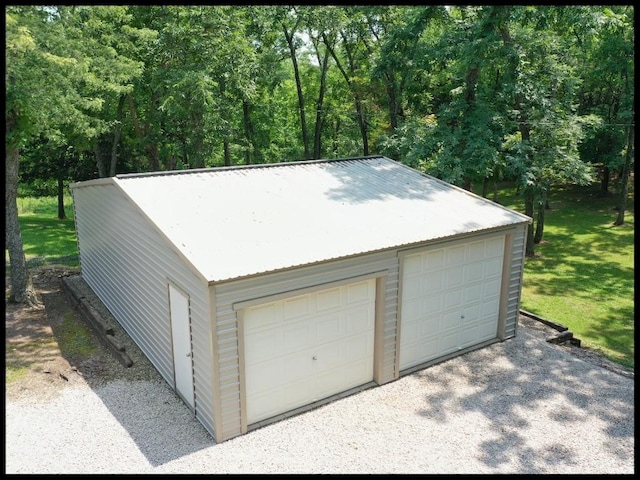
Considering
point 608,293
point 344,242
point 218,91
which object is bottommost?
point 608,293

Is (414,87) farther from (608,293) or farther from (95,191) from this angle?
(95,191)

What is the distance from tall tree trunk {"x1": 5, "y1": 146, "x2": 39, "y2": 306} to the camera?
11.4 m

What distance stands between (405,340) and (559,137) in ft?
29.5

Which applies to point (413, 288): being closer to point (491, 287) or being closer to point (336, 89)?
point (491, 287)

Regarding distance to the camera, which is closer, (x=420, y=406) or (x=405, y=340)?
(x=420, y=406)

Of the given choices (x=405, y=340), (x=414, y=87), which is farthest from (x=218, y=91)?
(x=405, y=340)

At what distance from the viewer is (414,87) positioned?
17719 millimetres

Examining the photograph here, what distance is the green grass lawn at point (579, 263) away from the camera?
39.5 feet

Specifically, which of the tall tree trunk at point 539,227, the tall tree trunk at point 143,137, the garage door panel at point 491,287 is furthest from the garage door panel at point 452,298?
the tall tree trunk at point 143,137

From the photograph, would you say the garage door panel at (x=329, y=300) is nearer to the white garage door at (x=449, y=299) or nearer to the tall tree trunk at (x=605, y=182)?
the white garage door at (x=449, y=299)

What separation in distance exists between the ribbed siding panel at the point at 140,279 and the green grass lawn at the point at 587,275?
26.3 ft

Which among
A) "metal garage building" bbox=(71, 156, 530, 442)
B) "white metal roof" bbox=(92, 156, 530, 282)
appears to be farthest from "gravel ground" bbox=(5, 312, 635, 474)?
"white metal roof" bbox=(92, 156, 530, 282)

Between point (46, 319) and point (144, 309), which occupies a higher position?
point (144, 309)

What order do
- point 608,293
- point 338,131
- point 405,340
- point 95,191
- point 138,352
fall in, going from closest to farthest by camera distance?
point 405,340
point 138,352
point 95,191
point 608,293
point 338,131
